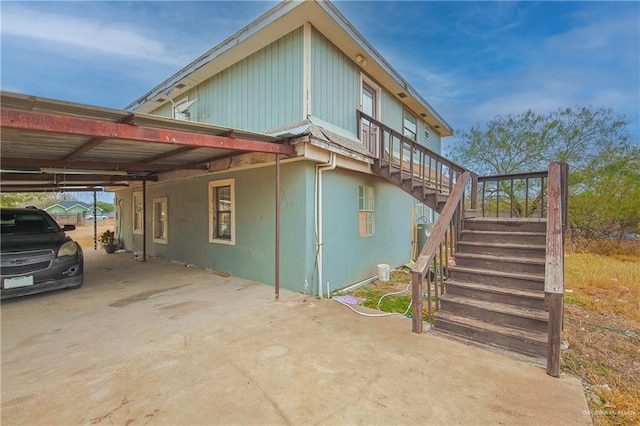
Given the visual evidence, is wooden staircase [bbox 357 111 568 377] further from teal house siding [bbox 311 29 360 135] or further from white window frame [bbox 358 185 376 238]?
teal house siding [bbox 311 29 360 135]

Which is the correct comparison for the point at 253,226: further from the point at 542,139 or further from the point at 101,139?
the point at 542,139

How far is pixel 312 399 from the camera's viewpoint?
2131 millimetres

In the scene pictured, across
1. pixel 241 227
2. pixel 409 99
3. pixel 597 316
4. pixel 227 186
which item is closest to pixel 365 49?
pixel 409 99

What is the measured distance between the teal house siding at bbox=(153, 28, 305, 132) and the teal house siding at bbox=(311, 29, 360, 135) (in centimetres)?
33

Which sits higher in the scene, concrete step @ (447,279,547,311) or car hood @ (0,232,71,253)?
car hood @ (0,232,71,253)

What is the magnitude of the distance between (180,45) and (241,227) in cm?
682

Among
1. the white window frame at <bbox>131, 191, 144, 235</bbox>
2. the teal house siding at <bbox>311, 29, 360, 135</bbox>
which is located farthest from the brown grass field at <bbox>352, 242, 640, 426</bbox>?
the white window frame at <bbox>131, 191, 144, 235</bbox>

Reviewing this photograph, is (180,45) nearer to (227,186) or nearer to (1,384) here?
(227,186)

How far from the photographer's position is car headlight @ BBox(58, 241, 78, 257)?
474 centimetres

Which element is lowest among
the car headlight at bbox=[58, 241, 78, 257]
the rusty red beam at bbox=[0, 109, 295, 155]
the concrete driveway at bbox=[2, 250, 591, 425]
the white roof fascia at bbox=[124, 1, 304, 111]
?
the concrete driveway at bbox=[2, 250, 591, 425]

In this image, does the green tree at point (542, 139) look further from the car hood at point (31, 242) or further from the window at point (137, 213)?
the car hood at point (31, 242)

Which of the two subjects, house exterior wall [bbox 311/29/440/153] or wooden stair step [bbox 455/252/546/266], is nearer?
wooden stair step [bbox 455/252/546/266]

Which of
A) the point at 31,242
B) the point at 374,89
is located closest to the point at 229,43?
the point at 374,89

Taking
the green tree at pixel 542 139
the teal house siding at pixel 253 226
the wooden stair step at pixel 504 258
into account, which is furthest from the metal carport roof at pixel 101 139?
the green tree at pixel 542 139
